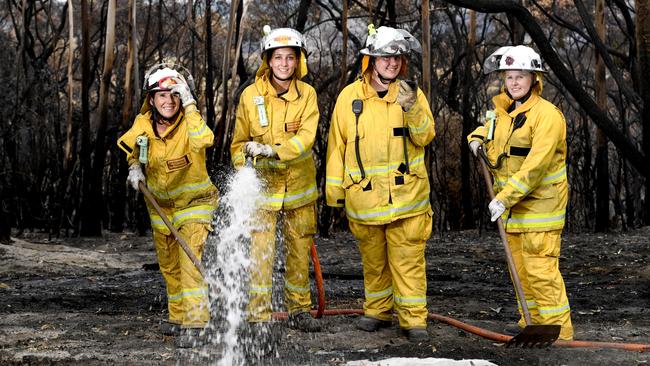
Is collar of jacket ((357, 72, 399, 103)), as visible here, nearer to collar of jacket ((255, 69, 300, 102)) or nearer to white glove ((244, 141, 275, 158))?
collar of jacket ((255, 69, 300, 102))

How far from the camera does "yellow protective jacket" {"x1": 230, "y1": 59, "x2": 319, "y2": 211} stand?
544 centimetres

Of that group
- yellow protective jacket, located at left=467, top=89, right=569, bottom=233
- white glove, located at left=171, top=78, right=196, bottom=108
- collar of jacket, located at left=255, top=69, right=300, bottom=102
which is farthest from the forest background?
yellow protective jacket, located at left=467, top=89, right=569, bottom=233

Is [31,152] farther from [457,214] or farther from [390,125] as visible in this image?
[390,125]

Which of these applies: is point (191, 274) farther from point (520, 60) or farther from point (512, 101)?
point (520, 60)

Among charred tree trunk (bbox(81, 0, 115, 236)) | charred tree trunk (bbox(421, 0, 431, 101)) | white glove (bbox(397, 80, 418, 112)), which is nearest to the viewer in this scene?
white glove (bbox(397, 80, 418, 112))

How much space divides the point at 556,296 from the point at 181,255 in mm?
2249

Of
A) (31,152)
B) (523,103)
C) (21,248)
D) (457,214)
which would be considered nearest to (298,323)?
(523,103)

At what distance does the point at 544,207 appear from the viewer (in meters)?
5.21

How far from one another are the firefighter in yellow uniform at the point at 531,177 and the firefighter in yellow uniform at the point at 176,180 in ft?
5.71

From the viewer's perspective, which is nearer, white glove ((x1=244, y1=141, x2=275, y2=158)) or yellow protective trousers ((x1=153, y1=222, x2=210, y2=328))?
white glove ((x1=244, y1=141, x2=275, y2=158))

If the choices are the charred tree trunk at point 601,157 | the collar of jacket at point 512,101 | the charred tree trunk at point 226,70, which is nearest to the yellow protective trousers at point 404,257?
the collar of jacket at point 512,101

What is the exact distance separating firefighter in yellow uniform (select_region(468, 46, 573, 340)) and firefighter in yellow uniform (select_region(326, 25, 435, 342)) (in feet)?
1.53

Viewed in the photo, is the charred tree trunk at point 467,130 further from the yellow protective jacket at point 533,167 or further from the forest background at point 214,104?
the yellow protective jacket at point 533,167

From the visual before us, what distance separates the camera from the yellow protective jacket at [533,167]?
16.8 feet
